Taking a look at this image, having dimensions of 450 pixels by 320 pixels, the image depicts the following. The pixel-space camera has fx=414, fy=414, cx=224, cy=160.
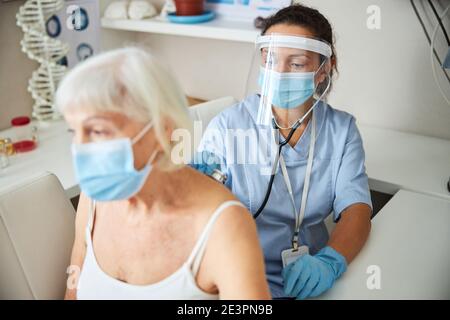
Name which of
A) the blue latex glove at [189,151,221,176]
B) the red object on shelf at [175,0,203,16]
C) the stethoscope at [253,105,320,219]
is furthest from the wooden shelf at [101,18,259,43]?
the blue latex glove at [189,151,221,176]

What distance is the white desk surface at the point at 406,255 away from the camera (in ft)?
3.27

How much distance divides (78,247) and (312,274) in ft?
1.88

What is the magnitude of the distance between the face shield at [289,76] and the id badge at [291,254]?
361 mm

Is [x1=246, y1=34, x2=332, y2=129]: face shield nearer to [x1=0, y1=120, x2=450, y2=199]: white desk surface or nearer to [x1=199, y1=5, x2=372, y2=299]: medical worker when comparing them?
[x1=199, y1=5, x2=372, y2=299]: medical worker

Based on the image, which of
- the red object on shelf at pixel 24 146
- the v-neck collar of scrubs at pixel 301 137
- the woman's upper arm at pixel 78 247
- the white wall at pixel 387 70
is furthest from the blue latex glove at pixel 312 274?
the red object on shelf at pixel 24 146

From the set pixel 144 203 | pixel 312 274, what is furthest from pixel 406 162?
pixel 144 203

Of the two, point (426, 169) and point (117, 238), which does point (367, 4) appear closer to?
point (426, 169)

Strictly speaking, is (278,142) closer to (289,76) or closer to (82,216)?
(289,76)

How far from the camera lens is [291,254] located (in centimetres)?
113

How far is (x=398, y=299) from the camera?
971 millimetres

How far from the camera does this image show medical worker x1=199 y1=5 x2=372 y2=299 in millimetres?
1153

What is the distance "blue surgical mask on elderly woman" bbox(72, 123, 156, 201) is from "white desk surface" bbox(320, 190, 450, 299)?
21.4 inches

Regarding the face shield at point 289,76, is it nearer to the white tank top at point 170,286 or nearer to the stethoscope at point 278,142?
the stethoscope at point 278,142
